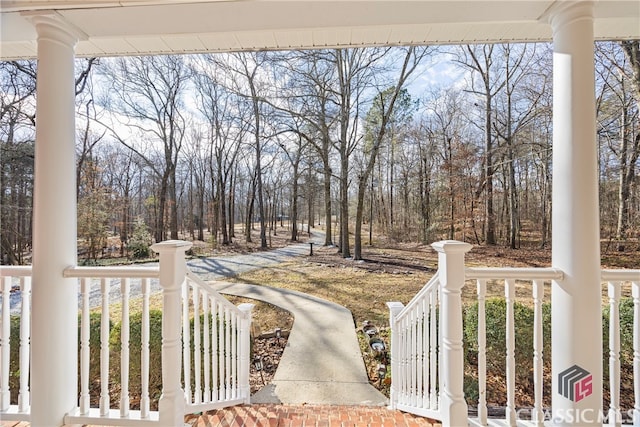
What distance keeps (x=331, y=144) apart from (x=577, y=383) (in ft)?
14.5

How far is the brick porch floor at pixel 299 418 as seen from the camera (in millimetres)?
1637

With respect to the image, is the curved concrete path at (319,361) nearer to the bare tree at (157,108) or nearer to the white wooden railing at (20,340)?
the white wooden railing at (20,340)

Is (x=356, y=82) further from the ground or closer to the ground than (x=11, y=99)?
further from the ground

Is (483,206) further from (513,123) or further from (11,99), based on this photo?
(11,99)

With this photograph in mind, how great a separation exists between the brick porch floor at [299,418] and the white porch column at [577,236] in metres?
0.78

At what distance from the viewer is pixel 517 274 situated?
139 centimetres

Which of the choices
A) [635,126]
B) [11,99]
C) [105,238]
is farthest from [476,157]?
[11,99]

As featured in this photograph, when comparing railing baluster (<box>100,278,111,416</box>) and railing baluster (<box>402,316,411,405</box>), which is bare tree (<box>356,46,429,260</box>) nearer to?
railing baluster (<box>402,316,411,405</box>)

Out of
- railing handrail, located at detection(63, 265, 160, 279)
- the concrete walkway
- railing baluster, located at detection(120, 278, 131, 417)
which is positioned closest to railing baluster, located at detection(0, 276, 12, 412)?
railing handrail, located at detection(63, 265, 160, 279)

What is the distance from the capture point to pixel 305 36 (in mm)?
1808

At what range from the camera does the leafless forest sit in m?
3.79

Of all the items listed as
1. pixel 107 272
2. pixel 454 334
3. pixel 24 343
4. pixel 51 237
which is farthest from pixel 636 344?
pixel 24 343

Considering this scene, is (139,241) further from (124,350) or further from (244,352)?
Answer: (124,350)

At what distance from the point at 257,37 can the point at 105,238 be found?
3.99 m
